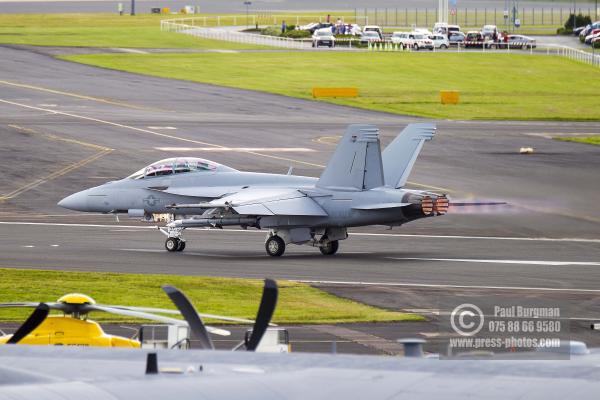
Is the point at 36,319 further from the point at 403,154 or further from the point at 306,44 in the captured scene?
the point at 306,44

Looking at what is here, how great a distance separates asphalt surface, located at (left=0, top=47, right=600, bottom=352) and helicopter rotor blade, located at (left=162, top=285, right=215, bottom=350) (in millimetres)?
3211

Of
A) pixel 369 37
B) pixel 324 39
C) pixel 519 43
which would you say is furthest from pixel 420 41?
pixel 519 43

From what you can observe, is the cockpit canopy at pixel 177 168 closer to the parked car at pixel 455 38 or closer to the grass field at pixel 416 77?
the grass field at pixel 416 77

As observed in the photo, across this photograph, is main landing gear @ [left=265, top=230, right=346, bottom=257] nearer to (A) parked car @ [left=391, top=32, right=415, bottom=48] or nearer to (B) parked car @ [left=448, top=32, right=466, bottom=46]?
(A) parked car @ [left=391, top=32, right=415, bottom=48]

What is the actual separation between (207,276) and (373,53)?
112 meters

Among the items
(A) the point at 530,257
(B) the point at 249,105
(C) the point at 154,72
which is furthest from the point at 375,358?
(C) the point at 154,72

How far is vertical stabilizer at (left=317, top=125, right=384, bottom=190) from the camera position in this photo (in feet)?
173

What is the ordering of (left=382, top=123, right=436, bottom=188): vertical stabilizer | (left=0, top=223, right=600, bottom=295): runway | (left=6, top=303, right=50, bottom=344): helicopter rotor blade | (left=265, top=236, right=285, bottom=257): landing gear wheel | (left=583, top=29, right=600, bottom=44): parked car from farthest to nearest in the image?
(left=583, top=29, right=600, bottom=44): parked car → (left=382, top=123, right=436, bottom=188): vertical stabilizer → (left=265, top=236, right=285, bottom=257): landing gear wheel → (left=0, top=223, right=600, bottom=295): runway → (left=6, top=303, right=50, bottom=344): helicopter rotor blade

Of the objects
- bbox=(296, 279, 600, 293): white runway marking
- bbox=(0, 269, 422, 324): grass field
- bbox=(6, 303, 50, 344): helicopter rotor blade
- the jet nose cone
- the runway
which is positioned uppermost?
bbox=(6, 303, 50, 344): helicopter rotor blade

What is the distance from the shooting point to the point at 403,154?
182 ft

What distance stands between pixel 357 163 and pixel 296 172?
26.2 meters

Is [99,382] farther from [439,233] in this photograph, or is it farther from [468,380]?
[439,233]

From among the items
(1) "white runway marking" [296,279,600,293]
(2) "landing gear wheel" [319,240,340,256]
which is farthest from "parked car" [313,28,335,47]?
(1) "white runway marking" [296,279,600,293]

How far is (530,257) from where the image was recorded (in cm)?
5300
